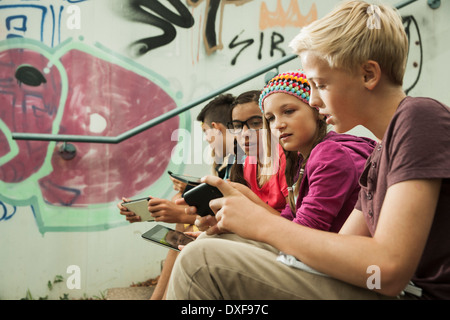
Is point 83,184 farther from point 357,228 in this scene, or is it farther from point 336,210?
point 357,228

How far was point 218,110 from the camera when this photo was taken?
265 centimetres

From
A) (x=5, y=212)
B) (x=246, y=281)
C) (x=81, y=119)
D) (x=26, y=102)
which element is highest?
(x=26, y=102)

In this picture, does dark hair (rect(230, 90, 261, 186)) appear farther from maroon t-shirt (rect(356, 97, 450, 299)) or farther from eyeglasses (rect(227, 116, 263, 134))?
maroon t-shirt (rect(356, 97, 450, 299))

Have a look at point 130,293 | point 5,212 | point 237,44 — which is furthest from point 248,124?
point 5,212

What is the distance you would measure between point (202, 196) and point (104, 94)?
1.93 metres

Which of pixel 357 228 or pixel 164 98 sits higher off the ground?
pixel 164 98

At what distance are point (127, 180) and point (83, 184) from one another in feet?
0.93

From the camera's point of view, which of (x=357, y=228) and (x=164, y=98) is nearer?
(x=357, y=228)

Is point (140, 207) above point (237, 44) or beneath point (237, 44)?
beneath

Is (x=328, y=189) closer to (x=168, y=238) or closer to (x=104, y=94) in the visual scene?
(x=168, y=238)

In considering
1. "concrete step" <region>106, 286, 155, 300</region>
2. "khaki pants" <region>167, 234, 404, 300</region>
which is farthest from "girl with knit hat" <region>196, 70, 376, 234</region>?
"concrete step" <region>106, 286, 155, 300</region>

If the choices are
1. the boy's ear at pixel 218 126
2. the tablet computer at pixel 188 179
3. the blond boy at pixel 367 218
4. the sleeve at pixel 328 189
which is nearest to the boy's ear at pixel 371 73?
the blond boy at pixel 367 218

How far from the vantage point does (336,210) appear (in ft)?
4.34
